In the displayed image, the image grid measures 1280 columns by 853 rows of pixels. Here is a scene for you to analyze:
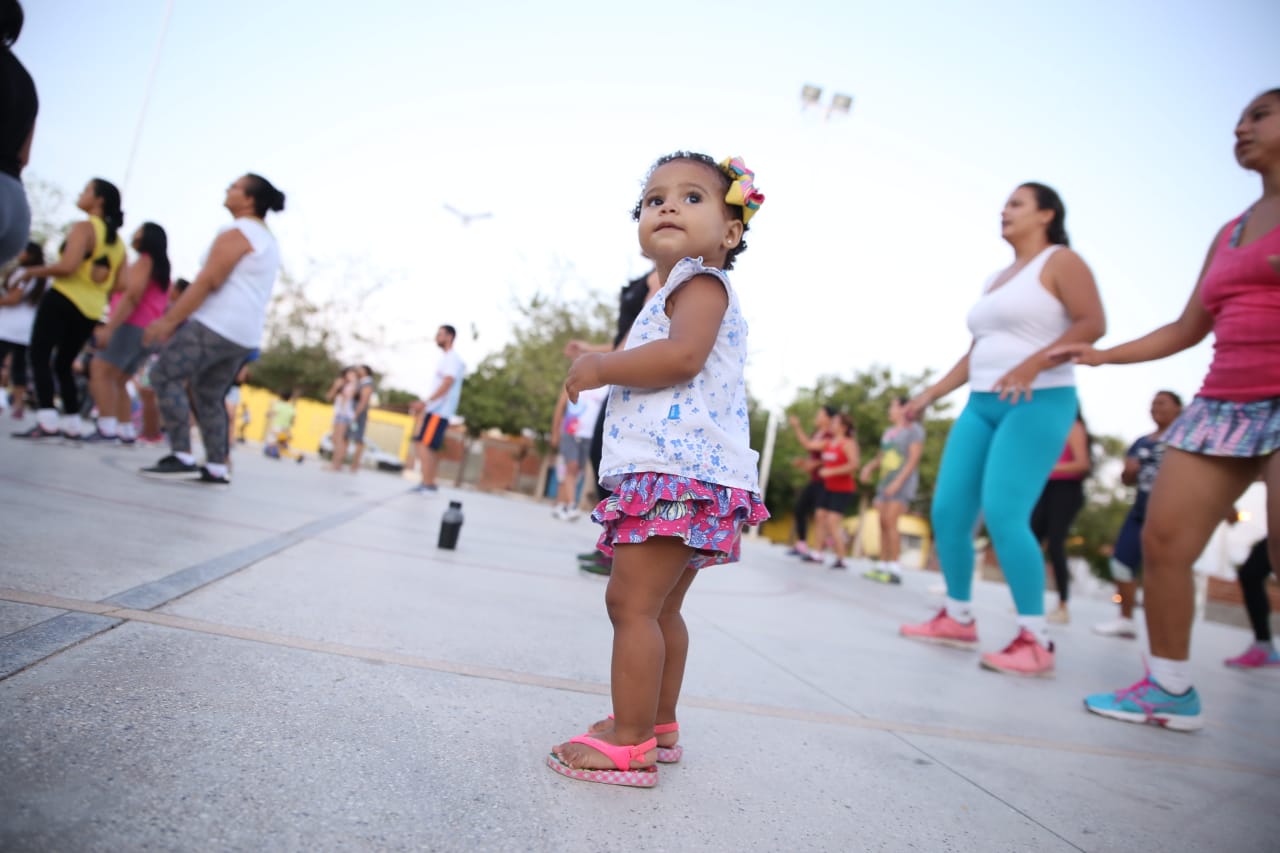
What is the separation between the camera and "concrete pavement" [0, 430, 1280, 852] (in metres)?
1.17

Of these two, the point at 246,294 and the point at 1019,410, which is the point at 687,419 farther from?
the point at 246,294

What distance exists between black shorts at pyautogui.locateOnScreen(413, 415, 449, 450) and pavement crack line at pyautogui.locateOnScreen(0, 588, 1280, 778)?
755 centimetres

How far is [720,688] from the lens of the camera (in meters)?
2.45

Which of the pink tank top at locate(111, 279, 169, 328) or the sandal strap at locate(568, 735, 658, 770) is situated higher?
the pink tank top at locate(111, 279, 169, 328)

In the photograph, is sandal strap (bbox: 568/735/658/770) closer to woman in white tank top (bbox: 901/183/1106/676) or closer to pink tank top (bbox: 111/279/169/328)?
woman in white tank top (bbox: 901/183/1106/676)

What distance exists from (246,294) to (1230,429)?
5451mm

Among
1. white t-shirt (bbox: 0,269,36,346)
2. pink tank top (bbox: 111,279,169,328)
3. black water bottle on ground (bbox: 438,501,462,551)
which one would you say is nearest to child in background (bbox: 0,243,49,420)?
white t-shirt (bbox: 0,269,36,346)

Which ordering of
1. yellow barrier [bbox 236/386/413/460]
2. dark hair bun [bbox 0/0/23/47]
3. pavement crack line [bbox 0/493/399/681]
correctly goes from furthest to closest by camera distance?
yellow barrier [bbox 236/386/413/460] → dark hair bun [bbox 0/0/23/47] → pavement crack line [bbox 0/493/399/681]

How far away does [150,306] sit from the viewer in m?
6.75

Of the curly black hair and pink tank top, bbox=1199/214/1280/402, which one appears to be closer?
the curly black hair

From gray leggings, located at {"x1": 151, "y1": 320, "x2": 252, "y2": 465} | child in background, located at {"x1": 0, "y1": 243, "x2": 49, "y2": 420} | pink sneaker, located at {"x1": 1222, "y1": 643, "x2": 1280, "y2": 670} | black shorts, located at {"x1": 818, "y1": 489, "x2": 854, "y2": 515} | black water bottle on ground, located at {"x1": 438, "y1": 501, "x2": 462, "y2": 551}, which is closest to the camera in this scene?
black water bottle on ground, located at {"x1": 438, "y1": 501, "x2": 462, "y2": 551}

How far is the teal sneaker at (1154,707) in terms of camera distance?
2967mm

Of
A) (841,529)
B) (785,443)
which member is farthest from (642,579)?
(785,443)

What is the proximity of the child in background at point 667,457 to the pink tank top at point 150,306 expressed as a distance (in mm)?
6257
